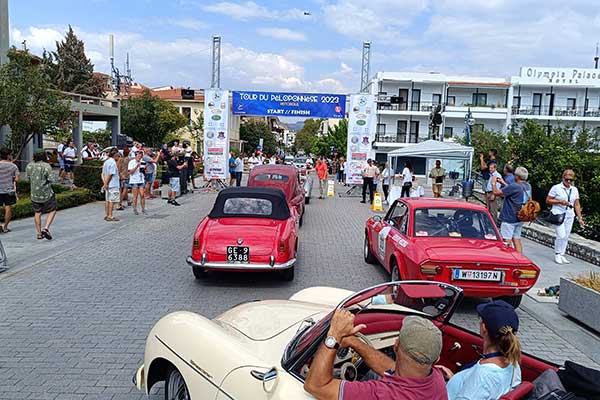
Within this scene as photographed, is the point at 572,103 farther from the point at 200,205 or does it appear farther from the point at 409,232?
the point at 409,232

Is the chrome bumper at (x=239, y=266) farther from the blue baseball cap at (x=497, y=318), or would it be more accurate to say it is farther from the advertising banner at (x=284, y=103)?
the advertising banner at (x=284, y=103)

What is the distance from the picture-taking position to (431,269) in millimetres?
6035

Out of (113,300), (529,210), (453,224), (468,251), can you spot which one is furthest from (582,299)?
(113,300)

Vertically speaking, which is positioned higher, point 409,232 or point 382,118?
point 382,118

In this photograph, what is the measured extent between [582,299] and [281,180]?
28.9 ft

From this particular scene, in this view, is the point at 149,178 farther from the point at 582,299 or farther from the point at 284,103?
the point at 582,299

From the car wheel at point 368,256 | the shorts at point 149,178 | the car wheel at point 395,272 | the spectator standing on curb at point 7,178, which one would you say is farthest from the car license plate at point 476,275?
the shorts at point 149,178

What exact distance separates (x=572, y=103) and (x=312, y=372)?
59094 mm

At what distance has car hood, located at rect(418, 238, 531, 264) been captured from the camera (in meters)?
6.09

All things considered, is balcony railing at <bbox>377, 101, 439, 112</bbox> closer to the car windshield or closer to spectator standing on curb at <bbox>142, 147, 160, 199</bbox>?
spectator standing on curb at <bbox>142, 147, 160, 199</bbox>

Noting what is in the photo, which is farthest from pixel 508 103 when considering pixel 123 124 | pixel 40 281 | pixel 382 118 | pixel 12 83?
pixel 40 281

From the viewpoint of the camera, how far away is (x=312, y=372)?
255cm

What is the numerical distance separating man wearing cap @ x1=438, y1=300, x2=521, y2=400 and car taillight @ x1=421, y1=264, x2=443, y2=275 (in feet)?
10.2

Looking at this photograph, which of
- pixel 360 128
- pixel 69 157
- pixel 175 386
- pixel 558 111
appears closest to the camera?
pixel 175 386
